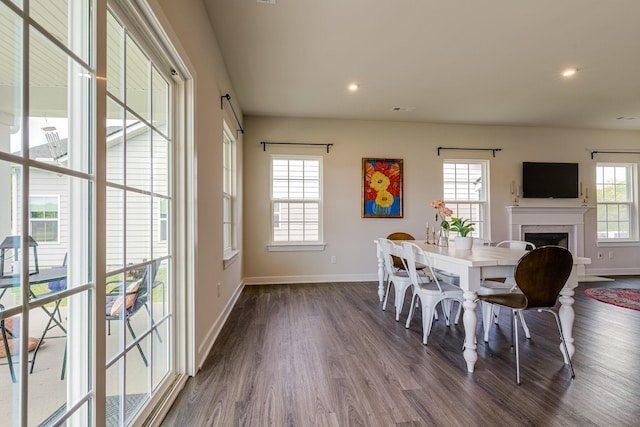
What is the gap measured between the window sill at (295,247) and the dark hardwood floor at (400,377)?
1763 mm

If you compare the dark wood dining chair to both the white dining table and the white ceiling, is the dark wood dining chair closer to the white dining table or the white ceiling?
the white dining table

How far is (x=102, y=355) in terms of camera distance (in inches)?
44.2

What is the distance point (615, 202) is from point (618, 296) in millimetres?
2612

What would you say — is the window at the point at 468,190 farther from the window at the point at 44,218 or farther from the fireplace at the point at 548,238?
the window at the point at 44,218

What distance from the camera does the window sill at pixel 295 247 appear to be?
194 inches

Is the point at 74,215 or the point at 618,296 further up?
the point at 74,215

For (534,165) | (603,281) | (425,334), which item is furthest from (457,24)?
(603,281)

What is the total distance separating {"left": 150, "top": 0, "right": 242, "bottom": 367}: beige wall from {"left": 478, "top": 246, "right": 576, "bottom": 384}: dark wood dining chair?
7.01 feet

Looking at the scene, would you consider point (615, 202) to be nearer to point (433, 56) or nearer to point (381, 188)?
point (381, 188)

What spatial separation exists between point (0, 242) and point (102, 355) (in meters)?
0.59

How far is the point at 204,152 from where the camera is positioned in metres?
2.34

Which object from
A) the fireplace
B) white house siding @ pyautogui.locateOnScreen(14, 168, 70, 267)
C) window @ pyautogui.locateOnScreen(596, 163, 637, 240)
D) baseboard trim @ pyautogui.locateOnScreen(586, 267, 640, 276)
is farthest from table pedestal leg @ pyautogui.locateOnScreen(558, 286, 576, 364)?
window @ pyautogui.locateOnScreen(596, 163, 637, 240)

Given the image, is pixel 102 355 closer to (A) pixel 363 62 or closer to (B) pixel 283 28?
(B) pixel 283 28

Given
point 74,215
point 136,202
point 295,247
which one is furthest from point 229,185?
point 74,215
